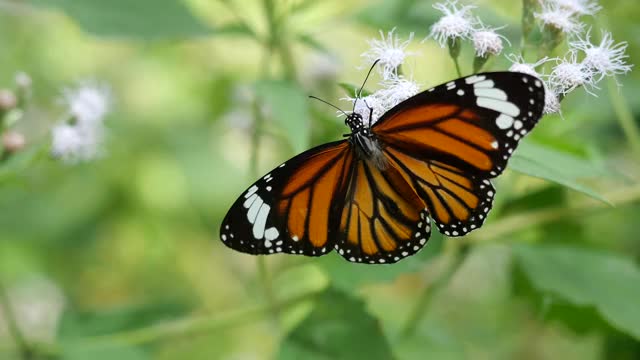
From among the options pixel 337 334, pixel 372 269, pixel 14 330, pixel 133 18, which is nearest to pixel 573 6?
pixel 372 269

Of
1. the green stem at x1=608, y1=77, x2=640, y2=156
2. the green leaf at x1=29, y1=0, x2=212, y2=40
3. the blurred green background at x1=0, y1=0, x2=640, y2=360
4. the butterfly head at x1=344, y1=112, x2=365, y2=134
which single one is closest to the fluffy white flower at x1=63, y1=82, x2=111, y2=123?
the blurred green background at x1=0, y1=0, x2=640, y2=360

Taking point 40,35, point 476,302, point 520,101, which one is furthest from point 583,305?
point 40,35

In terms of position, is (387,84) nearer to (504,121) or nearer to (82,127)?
(504,121)

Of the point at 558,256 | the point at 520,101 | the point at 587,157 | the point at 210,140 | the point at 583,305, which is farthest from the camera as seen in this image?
the point at 210,140

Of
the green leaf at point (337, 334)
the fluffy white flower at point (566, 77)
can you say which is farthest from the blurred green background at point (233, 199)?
the fluffy white flower at point (566, 77)

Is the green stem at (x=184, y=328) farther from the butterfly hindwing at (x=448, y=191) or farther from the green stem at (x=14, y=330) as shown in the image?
the butterfly hindwing at (x=448, y=191)

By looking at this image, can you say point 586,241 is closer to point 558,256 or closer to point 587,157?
point 558,256
